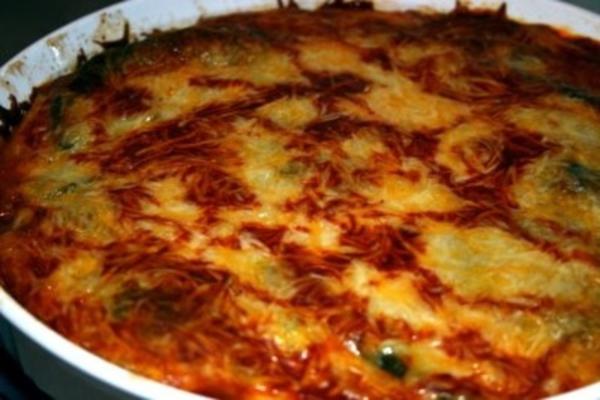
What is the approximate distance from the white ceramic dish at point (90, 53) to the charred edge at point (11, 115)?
25 millimetres

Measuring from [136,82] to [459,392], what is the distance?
1636 millimetres

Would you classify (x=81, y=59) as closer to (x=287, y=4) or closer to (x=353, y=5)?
(x=287, y=4)

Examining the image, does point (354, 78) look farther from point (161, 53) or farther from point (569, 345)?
point (569, 345)

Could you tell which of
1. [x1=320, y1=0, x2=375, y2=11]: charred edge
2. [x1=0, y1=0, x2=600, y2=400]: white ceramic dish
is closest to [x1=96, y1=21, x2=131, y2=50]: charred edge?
[x1=0, y1=0, x2=600, y2=400]: white ceramic dish

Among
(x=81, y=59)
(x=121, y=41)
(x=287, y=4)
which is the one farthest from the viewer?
(x=287, y=4)

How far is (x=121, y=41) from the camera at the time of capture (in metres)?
3.34

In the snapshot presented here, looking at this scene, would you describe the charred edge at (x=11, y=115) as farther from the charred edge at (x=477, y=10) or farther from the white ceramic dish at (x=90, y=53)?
the charred edge at (x=477, y=10)

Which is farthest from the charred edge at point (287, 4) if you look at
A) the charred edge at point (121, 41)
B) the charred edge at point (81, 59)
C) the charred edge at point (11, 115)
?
the charred edge at point (11, 115)

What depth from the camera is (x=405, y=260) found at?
7.66ft

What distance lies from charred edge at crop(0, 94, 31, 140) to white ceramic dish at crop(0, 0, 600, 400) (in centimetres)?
3

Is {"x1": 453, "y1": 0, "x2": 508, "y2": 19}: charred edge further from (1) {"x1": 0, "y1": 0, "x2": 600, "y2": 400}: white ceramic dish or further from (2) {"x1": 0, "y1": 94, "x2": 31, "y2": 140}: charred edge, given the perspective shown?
(2) {"x1": 0, "y1": 94, "x2": 31, "y2": 140}: charred edge

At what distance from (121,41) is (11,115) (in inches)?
24.5

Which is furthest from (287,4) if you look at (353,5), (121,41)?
(121,41)

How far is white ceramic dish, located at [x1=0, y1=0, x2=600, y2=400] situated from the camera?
1.92 m
